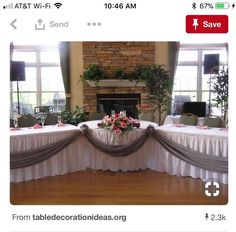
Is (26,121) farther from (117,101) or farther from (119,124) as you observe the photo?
(117,101)

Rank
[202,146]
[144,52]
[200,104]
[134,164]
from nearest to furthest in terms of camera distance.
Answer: [202,146], [134,164], [200,104], [144,52]

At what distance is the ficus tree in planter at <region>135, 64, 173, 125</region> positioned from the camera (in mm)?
4035

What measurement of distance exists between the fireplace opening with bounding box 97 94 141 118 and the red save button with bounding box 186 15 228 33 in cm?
362

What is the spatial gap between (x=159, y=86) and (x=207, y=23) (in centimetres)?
328

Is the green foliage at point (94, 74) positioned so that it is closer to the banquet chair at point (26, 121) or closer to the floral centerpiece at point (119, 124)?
the banquet chair at point (26, 121)

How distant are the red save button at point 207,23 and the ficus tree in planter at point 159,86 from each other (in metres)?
3.14

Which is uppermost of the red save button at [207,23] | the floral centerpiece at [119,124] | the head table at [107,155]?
the red save button at [207,23]

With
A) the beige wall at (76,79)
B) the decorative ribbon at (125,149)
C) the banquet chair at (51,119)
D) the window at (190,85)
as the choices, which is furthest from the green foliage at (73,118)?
the window at (190,85)

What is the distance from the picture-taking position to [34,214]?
2.73ft

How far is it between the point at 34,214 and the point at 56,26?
0.52 metres

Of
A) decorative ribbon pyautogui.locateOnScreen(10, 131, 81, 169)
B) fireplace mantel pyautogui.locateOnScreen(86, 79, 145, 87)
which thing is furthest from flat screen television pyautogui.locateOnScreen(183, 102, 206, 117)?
decorative ribbon pyautogui.locateOnScreen(10, 131, 81, 169)

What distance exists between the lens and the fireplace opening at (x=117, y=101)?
176 inches
